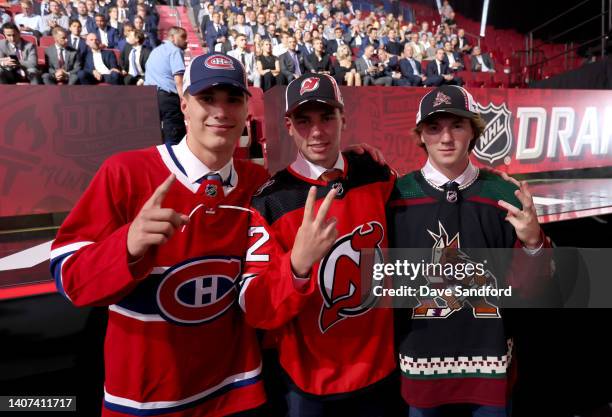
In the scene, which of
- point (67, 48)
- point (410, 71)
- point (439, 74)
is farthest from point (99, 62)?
point (439, 74)

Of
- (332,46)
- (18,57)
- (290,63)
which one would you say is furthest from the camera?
(332,46)

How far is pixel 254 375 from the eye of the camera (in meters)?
1.27

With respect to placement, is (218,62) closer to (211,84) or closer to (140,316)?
(211,84)

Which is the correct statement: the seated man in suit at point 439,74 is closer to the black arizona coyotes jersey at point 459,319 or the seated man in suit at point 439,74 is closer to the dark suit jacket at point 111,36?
the dark suit jacket at point 111,36

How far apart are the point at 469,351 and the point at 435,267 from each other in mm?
288

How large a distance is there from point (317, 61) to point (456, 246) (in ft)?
22.8

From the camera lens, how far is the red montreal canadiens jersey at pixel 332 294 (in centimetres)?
121

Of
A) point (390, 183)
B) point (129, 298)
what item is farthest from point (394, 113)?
point (129, 298)

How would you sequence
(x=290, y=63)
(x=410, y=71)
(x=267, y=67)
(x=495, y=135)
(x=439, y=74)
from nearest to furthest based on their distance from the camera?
(x=495, y=135) < (x=267, y=67) < (x=290, y=63) < (x=439, y=74) < (x=410, y=71)

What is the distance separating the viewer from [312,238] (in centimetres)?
102

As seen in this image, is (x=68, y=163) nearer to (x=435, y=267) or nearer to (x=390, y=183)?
(x=390, y=183)

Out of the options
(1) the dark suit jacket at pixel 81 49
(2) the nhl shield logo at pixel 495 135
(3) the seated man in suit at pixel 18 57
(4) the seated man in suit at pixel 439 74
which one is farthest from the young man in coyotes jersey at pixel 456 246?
(4) the seated man in suit at pixel 439 74

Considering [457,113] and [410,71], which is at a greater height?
[410,71]

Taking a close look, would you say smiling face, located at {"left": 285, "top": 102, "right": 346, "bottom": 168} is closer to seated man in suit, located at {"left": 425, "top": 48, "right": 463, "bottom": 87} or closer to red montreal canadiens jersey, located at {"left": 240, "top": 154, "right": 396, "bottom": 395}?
red montreal canadiens jersey, located at {"left": 240, "top": 154, "right": 396, "bottom": 395}
